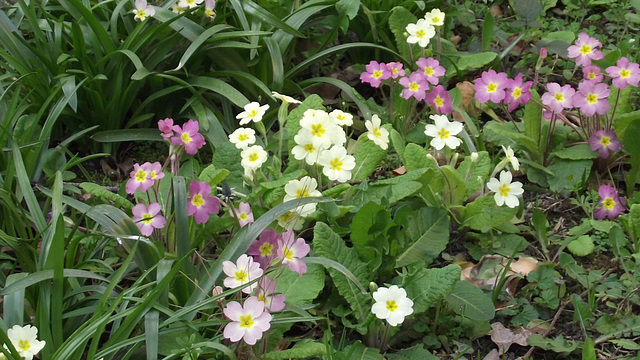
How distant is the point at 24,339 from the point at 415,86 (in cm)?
175

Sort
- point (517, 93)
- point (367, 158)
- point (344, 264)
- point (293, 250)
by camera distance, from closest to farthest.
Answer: point (293, 250) → point (344, 264) → point (367, 158) → point (517, 93)

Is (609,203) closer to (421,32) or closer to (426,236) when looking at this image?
(426,236)

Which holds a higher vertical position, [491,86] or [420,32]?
[420,32]

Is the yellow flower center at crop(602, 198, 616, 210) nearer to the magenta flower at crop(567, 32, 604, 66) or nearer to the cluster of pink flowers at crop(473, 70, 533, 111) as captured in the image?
the cluster of pink flowers at crop(473, 70, 533, 111)

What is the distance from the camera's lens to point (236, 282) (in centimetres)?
184

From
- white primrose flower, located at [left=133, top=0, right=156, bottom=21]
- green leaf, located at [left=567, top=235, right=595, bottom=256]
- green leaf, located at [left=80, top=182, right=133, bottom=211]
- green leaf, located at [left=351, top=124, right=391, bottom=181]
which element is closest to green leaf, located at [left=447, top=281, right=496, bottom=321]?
green leaf, located at [left=567, top=235, right=595, bottom=256]

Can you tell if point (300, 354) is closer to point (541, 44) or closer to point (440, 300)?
point (440, 300)

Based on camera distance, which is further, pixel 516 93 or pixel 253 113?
pixel 516 93

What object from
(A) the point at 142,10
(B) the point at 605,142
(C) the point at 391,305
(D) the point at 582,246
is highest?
(A) the point at 142,10

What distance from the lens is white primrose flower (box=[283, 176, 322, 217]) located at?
7.15ft

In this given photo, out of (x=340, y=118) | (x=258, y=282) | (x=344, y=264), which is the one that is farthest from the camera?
(x=340, y=118)

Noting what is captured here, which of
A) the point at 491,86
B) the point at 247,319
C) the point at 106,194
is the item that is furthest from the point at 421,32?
the point at 247,319

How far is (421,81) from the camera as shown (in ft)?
9.50

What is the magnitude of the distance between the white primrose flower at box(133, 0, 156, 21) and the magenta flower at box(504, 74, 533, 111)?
1.42 metres
